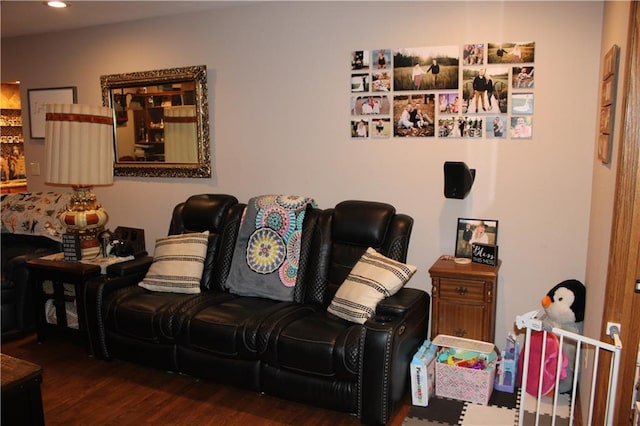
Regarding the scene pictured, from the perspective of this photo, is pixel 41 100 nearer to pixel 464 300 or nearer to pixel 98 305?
pixel 98 305

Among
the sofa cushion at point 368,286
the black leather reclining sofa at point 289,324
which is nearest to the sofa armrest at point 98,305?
the black leather reclining sofa at point 289,324

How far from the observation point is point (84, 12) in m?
3.80

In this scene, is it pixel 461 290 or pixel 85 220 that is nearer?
pixel 461 290

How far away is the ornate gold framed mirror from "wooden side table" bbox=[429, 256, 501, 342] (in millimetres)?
2056

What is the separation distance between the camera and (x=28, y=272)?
366 centimetres

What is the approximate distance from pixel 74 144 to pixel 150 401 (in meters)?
1.80

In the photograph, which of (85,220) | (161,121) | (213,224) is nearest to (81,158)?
(85,220)

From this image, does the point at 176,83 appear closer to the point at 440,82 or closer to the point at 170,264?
the point at 170,264

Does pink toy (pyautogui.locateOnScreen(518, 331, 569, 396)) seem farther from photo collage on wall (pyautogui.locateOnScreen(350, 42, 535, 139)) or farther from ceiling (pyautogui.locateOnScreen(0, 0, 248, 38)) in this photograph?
ceiling (pyautogui.locateOnScreen(0, 0, 248, 38))

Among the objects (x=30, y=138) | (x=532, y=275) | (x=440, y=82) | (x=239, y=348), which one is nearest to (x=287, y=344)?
(x=239, y=348)

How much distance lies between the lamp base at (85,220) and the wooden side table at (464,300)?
243 centimetres

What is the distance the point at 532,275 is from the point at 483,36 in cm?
149

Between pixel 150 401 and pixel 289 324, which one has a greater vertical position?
pixel 289 324

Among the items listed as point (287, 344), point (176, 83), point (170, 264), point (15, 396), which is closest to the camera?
point (15, 396)
